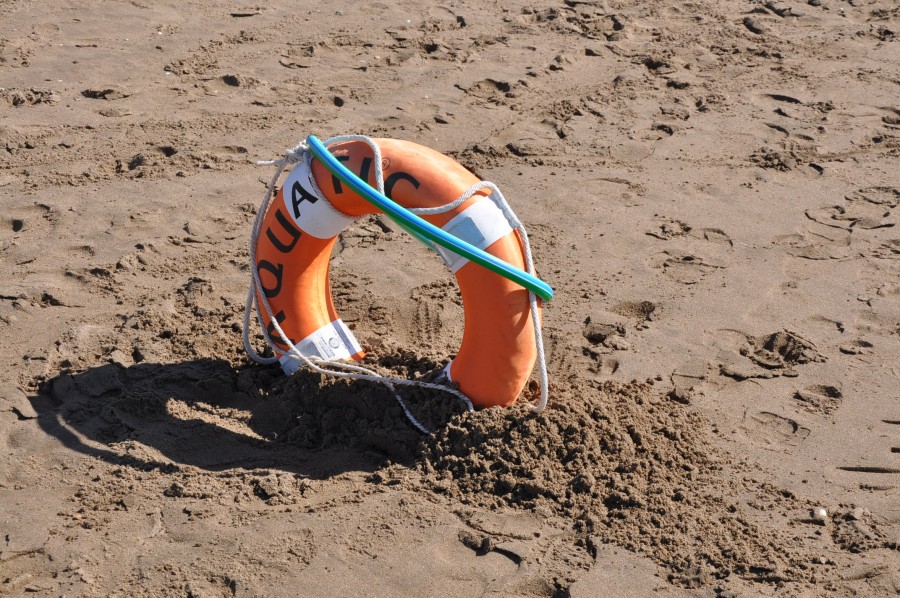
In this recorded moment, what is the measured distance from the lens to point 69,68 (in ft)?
19.9

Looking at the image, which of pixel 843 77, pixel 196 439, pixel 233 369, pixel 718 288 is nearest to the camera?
pixel 196 439

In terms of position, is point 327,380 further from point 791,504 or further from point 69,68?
point 69,68

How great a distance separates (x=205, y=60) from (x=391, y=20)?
4.57 ft

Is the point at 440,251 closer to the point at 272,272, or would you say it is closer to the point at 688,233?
the point at 272,272

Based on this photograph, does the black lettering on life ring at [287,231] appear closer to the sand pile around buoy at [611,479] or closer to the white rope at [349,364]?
the white rope at [349,364]

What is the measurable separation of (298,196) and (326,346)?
59 centimetres

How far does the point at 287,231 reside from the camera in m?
3.70

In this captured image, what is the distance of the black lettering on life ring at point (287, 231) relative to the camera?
12.1 feet

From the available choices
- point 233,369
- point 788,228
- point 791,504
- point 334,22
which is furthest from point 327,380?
point 334,22

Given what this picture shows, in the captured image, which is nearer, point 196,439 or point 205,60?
point 196,439

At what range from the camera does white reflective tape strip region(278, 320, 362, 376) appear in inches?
149

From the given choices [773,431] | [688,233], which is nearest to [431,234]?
[773,431]

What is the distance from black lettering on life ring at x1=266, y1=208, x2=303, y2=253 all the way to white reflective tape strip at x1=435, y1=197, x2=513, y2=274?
24.9 inches

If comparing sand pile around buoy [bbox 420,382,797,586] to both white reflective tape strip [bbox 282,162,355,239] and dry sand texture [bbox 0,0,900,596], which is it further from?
white reflective tape strip [bbox 282,162,355,239]
